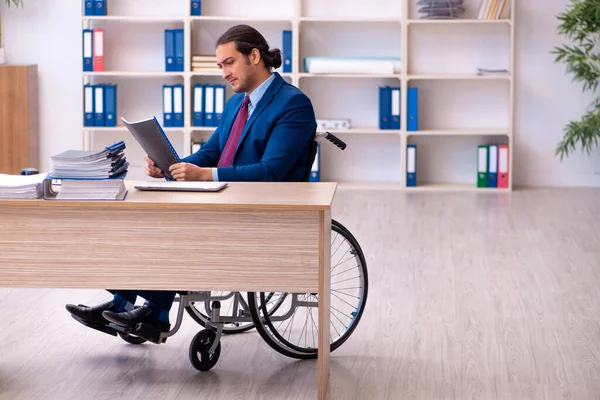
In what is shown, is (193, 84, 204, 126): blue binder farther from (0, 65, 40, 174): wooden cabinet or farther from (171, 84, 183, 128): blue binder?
(0, 65, 40, 174): wooden cabinet

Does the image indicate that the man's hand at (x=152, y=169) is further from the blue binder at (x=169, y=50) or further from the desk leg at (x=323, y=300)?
the blue binder at (x=169, y=50)

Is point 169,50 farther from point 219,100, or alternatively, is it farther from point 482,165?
point 482,165

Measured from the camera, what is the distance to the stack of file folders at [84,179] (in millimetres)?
2973

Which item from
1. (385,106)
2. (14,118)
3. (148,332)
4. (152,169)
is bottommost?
(148,332)

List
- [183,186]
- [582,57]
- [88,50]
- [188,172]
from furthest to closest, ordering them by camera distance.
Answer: [88,50] < [582,57] < [188,172] < [183,186]

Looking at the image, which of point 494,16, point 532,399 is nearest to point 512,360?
point 532,399

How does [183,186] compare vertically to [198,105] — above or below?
below

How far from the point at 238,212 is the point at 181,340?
2.97ft

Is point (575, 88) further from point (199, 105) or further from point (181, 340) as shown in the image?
point (181, 340)

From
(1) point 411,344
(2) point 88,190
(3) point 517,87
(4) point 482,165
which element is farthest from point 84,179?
(3) point 517,87

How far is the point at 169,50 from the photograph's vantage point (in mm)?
7504

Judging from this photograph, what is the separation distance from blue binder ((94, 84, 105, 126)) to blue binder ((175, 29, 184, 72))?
2.01ft

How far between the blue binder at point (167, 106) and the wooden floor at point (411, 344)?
259cm

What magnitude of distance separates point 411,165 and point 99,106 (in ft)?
8.03
